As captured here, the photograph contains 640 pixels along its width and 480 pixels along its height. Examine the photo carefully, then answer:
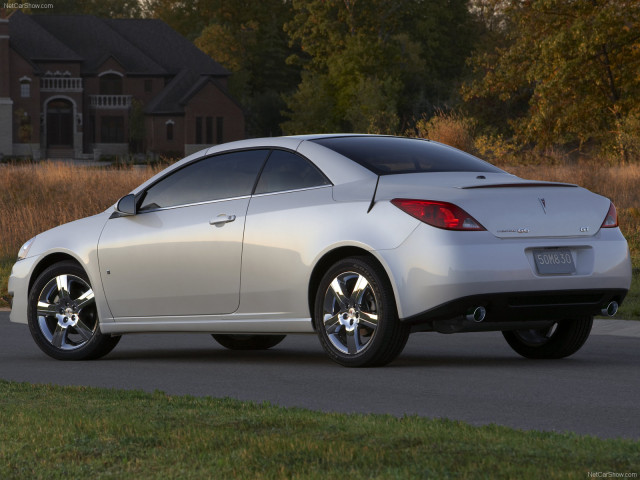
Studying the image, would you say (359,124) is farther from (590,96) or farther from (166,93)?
(590,96)

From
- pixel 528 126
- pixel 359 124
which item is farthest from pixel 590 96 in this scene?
pixel 359 124

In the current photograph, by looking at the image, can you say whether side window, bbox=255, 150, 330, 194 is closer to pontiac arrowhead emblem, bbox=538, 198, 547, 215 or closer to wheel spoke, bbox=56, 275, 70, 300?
pontiac arrowhead emblem, bbox=538, 198, 547, 215

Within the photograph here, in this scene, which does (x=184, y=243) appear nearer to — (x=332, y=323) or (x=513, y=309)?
(x=332, y=323)

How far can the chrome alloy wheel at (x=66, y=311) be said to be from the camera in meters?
10.8

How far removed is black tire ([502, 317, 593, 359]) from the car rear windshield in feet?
4.32

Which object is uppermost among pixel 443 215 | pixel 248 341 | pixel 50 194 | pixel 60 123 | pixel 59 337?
pixel 60 123

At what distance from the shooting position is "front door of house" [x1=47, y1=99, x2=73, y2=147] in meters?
86.9

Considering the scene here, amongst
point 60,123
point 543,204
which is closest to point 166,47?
point 60,123

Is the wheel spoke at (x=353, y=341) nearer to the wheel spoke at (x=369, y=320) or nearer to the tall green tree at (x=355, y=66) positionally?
the wheel spoke at (x=369, y=320)

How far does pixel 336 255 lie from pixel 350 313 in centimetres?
44

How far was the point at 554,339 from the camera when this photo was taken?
10297 mm

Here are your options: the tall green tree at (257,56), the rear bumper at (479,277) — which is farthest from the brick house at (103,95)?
the rear bumper at (479,277)

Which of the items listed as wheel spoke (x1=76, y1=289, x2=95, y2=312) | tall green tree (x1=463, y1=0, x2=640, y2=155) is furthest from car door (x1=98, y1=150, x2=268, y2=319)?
tall green tree (x1=463, y1=0, x2=640, y2=155)

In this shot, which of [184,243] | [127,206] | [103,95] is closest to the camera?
[184,243]
